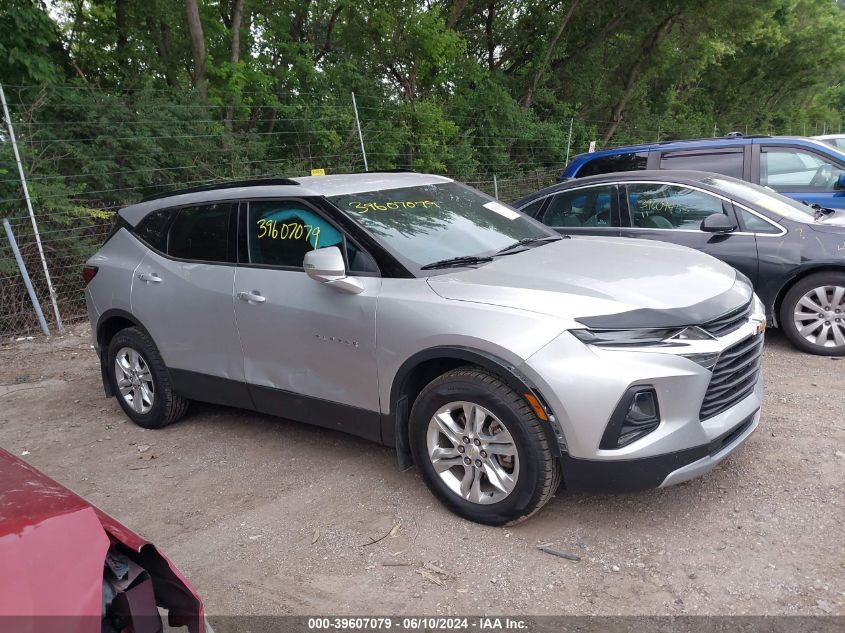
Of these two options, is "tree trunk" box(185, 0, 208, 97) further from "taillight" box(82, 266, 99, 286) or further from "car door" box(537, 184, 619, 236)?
"car door" box(537, 184, 619, 236)

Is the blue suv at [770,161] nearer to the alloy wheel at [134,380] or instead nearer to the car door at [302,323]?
the car door at [302,323]

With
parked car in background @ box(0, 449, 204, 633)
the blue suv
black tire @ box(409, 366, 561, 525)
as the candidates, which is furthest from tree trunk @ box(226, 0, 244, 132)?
parked car in background @ box(0, 449, 204, 633)

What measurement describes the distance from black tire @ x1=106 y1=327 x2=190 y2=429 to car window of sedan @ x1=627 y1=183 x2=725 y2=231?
4322 mm

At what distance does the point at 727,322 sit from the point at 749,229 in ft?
9.70

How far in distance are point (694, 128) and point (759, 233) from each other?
77.8 ft

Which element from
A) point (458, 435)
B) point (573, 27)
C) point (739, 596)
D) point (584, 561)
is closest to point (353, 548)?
point (458, 435)

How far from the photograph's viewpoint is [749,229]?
6.07 meters

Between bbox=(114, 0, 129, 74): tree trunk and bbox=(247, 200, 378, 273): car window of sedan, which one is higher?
bbox=(114, 0, 129, 74): tree trunk

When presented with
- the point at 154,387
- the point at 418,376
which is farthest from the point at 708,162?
the point at 154,387

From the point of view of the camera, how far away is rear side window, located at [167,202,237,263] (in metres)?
4.75

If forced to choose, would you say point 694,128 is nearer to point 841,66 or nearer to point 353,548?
point 841,66

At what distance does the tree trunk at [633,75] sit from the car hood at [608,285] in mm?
19314

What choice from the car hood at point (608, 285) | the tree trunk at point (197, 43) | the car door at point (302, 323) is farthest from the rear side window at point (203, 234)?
the tree trunk at point (197, 43)

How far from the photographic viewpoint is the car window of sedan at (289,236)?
161 inches
